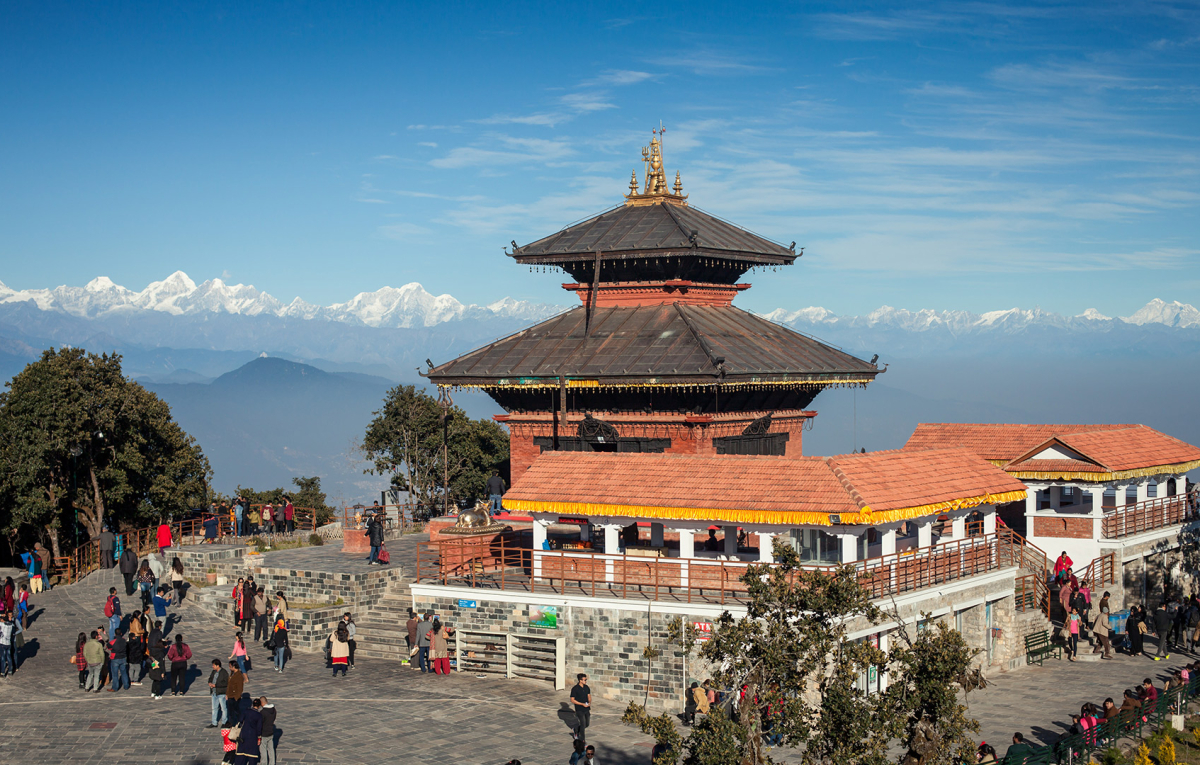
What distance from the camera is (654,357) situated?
33.4 meters

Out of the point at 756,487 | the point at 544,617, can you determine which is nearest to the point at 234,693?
the point at 544,617

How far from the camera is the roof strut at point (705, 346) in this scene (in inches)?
1245

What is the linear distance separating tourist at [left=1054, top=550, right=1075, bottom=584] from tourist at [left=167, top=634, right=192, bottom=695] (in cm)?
2221

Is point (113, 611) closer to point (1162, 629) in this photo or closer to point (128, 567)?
point (128, 567)

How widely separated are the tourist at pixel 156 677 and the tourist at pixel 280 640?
8.28ft

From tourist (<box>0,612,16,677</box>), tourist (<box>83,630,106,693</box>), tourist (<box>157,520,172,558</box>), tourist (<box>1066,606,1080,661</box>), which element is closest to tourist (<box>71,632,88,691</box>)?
tourist (<box>83,630,106,693</box>)

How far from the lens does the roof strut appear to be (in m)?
Answer: 31.6

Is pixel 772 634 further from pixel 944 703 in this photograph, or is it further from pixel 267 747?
pixel 267 747

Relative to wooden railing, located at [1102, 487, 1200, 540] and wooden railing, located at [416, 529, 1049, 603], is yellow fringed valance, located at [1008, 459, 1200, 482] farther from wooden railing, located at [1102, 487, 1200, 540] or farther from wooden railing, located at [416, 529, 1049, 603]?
wooden railing, located at [416, 529, 1049, 603]

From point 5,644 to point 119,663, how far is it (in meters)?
2.91

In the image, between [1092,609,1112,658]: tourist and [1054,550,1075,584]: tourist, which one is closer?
[1092,609,1112,658]: tourist

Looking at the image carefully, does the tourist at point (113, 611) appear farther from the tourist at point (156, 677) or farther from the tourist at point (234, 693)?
the tourist at point (234, 693)

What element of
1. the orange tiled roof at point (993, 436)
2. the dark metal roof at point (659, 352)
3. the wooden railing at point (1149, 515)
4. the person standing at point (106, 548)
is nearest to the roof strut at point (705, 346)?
the dark metal roof at point (659, 352)

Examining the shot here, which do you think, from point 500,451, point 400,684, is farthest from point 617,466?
point 500,451
